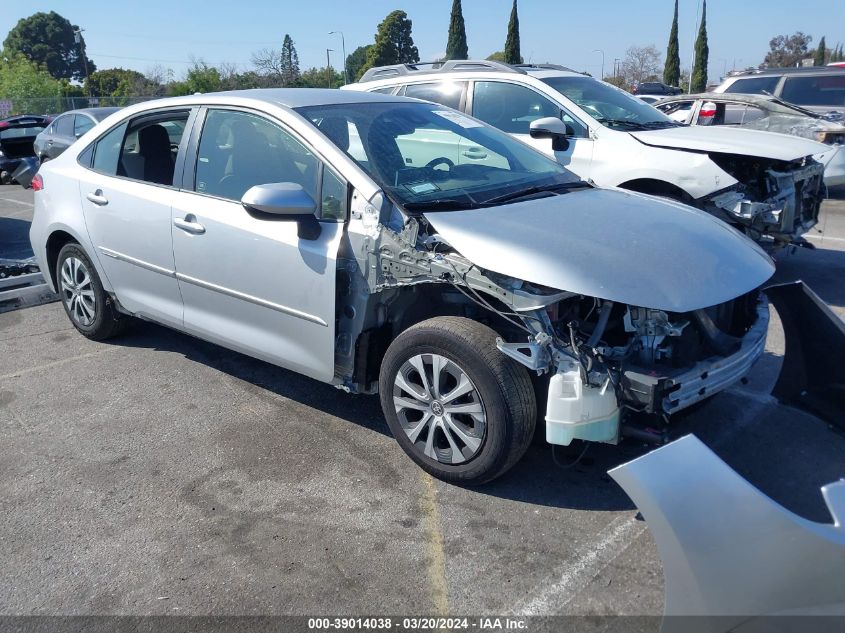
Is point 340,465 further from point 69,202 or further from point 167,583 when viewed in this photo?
point 69,202

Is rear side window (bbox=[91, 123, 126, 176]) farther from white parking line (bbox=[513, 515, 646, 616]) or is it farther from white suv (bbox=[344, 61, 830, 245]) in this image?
white parking line (bbox=[513, 515, 646, 616])

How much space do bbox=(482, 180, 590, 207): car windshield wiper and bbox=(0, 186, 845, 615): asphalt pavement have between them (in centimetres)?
132

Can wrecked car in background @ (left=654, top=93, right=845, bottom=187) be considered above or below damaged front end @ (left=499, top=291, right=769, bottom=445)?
above

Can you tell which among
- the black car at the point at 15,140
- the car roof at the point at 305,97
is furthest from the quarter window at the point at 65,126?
the car roof at the point at 305,97

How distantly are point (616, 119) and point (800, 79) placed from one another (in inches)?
288

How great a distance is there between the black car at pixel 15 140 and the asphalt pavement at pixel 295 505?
1341cm

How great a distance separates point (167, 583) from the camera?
9.48 ft

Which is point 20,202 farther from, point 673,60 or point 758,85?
point 673,60

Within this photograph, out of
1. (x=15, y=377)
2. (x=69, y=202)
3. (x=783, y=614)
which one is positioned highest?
(x=69, y=202)

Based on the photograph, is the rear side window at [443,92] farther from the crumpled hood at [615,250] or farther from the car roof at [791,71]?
the car roof at [791,71]

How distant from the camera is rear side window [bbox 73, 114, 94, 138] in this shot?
534 inches

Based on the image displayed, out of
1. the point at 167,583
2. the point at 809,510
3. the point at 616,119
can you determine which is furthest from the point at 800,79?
the point at 167,583

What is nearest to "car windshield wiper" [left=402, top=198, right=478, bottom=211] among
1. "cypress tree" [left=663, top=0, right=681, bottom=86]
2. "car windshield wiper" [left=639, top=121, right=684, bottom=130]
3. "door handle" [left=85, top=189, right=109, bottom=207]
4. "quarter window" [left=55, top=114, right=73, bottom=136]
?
"door handle" [left=85, top=189, right=109, bottom=207]

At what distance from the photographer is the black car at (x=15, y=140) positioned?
630 inches
